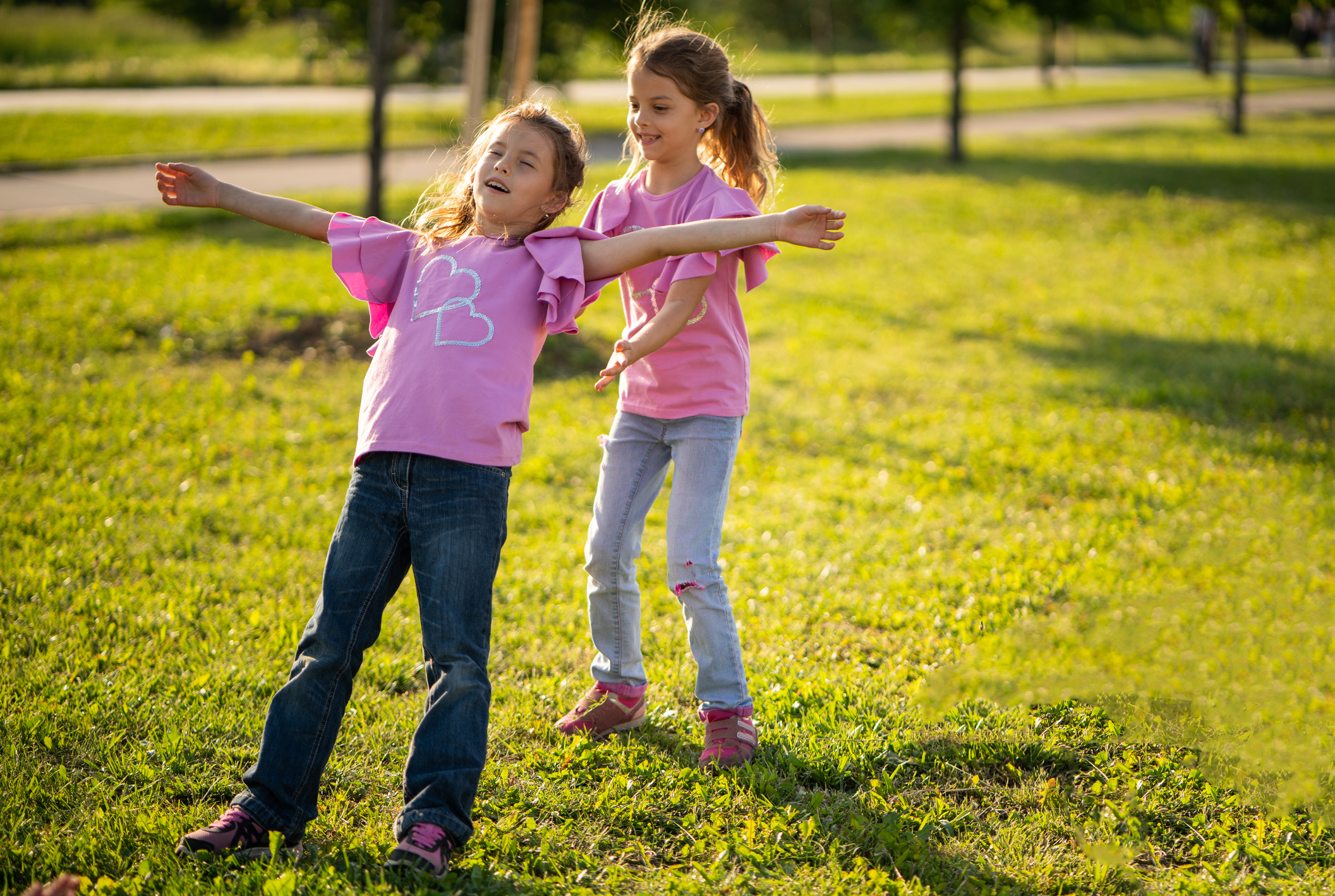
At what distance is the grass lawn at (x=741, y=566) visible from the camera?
2.92m

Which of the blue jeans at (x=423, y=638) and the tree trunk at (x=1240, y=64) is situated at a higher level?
the tree trunk at (x=1240, y=64)

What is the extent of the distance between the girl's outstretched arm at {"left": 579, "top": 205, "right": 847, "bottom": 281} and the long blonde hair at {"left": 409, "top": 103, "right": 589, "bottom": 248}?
0.21 m

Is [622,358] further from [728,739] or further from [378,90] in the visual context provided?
[378,90]

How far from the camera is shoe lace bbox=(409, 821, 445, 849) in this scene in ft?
8.68

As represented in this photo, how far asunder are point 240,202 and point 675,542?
1.55m

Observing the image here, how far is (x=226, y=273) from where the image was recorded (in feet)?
30.9

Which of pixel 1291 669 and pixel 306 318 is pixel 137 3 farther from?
pixel 1291 669

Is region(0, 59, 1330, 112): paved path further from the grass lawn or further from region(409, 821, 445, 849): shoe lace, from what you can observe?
region(409, 821, 445, 849): shoe lace

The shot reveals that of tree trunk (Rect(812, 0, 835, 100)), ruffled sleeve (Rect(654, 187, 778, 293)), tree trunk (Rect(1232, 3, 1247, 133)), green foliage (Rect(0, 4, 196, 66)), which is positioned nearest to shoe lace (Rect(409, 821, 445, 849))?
ruffled sleeve (Rect(654, 187, 778, 293))

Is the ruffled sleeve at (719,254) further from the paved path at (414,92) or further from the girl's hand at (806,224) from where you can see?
the paved path at (414,92)

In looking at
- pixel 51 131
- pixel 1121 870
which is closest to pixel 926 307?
pixel 1121 870

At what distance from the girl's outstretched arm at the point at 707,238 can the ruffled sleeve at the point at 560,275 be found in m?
0.04

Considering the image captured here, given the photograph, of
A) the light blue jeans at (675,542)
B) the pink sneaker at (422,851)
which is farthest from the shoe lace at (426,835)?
the light blue jeans at (675,542)

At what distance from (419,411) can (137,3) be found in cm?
3810
